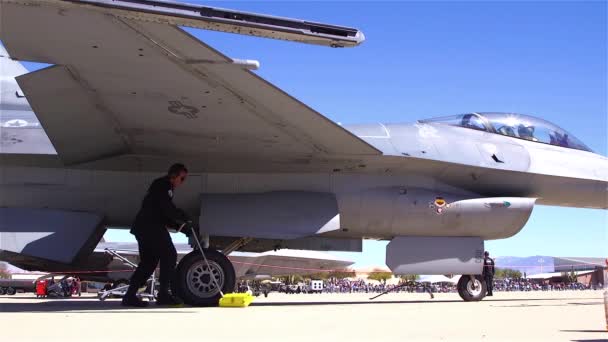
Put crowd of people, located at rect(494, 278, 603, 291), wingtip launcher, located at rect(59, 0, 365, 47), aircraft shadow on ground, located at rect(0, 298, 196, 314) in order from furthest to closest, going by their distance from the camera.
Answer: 1. crowd of people, located at rect(494, 278, 603, 291)
2. aircraft shadow on ground, located at rect(0, 298, 196, 314)
3. wingtip launcher, located at rect(59, 0, 365, 47)

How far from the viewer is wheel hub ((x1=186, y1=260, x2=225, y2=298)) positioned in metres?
8.75

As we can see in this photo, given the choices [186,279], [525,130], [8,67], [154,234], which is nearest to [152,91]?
[154,234]

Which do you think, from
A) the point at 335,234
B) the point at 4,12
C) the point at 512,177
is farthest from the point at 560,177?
the point at 4,12

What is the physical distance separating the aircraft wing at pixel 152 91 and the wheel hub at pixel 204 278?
5.54 feet

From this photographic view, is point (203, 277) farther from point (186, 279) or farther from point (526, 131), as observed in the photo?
point (526, 131)

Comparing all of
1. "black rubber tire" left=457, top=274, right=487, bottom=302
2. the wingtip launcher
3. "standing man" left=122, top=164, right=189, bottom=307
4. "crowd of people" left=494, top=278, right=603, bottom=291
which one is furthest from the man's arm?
"crowd of people" left=494, top=278, right=603, bottom=291

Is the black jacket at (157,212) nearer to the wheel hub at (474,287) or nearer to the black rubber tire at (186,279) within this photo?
the black rubber tire at (186,279)

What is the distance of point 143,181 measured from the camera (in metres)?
9.77

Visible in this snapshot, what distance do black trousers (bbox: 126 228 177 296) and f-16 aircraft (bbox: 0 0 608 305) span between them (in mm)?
850

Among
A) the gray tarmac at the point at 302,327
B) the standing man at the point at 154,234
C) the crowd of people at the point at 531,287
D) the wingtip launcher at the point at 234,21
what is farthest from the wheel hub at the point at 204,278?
the crowd of people at the point at 531,287

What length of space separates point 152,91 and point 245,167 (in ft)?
8.90

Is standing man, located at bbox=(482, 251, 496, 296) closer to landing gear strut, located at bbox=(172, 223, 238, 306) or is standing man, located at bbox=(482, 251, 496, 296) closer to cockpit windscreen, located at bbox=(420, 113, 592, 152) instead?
cockpit windscreen, located at bbox=(420, 113, 592, 152)

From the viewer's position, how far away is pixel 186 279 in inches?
344

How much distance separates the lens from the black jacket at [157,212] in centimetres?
794
